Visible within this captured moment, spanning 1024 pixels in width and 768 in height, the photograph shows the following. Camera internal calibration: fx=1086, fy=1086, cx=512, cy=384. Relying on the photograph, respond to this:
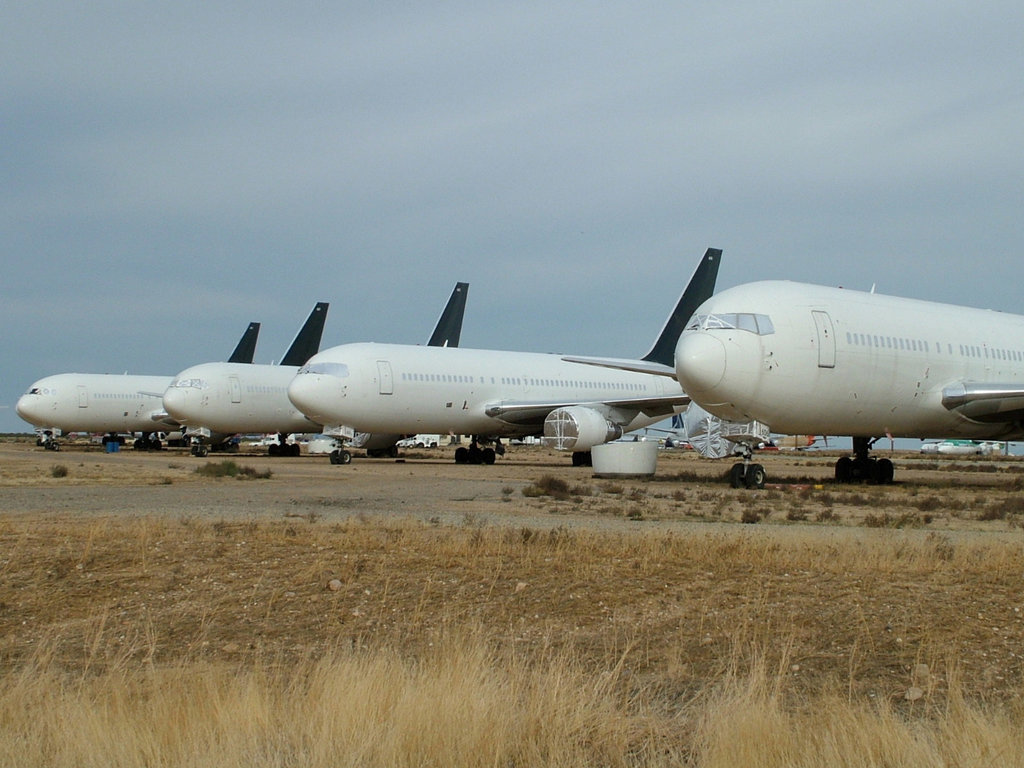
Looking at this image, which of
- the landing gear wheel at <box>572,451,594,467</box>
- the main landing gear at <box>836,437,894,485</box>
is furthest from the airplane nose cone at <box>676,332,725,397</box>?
the landing gear wheel at <box>572,451,594,467</box>

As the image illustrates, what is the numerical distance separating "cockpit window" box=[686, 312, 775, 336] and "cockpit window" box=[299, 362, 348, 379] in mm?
18090

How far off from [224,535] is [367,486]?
12315 millimetres

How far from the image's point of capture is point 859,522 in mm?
15266

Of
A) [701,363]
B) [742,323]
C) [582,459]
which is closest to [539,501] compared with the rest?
[701,363]

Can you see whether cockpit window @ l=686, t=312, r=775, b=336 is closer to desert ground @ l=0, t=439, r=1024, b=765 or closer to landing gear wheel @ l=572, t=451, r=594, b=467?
desert ground @ l=0, t=439, r=1024, b=765

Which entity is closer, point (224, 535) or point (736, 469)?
point (224, 535)

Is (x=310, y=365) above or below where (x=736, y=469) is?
above

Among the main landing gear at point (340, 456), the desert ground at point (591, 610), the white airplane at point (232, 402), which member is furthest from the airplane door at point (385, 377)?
the desert ground at point (591, 610)

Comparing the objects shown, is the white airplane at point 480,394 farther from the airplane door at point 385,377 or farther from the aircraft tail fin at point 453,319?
the aircraft tail fin at point 453,319

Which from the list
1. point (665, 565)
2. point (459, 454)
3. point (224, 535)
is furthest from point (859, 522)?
point (459, 454)

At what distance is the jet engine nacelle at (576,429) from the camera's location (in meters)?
35.2

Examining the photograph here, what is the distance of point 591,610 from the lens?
8125mm

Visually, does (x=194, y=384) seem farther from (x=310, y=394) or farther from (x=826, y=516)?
(x=826, y=516)

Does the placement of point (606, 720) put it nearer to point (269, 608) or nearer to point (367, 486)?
point (269, 608)
